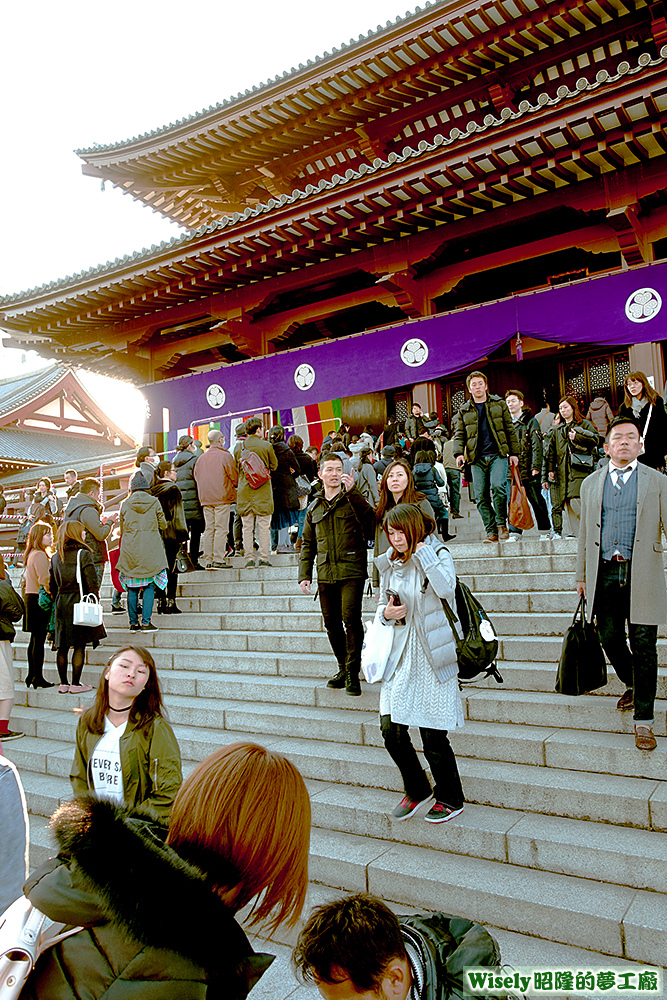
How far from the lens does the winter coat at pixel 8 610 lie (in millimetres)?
5770

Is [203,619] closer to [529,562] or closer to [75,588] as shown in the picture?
[75,588]

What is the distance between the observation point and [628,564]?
3.89 metres

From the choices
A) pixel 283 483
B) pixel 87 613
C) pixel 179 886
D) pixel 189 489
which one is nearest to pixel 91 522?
pixel 87 613

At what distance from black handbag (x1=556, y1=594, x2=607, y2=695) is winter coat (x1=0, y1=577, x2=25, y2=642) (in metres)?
4.55

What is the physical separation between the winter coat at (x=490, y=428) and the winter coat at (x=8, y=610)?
15.4 feet

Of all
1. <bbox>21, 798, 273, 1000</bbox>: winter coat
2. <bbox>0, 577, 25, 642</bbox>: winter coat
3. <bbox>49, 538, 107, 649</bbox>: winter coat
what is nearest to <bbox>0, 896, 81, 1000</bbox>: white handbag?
<bbox>21, 798, 273, 1000</bbox>: winter coat

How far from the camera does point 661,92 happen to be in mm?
7102

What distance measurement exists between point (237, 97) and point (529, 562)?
1025 centimetres

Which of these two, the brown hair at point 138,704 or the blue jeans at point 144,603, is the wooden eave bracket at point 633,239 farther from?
the brown hair at point 138,704

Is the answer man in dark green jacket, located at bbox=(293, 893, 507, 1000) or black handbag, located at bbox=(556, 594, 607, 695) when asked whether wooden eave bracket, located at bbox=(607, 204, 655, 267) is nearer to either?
black handbag, located at bbox=(556, 594, 607, 695)

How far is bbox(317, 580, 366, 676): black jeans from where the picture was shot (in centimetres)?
511

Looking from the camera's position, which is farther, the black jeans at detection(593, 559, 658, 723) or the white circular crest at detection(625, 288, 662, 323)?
the white circular crest at detection(625, 288, 662, 323)

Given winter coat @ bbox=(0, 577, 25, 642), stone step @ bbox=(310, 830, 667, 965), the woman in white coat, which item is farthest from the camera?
winter coat @ bbox=(0, 577, 25, 642)

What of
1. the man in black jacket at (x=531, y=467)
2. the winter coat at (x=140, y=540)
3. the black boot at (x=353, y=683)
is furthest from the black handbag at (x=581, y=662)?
the winter coat at (x=140, y=540)
